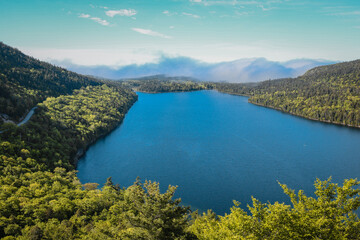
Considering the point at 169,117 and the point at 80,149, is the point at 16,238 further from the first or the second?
the point at 169,117

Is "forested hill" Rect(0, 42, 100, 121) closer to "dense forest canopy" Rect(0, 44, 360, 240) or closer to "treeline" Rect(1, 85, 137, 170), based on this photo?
"dense forest canopy" Rect(0, 44, 360, 240)

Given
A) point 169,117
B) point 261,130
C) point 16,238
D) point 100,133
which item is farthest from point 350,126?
point 16,238

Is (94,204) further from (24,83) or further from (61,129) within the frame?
(24,83)

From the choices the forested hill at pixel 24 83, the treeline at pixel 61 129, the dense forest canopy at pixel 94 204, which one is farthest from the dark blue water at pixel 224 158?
the forested hill at pixel 24 83

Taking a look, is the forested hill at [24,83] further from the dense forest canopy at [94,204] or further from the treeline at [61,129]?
the treeline at [61,129]

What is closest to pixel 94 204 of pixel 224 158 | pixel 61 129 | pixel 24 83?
pixel 224 158

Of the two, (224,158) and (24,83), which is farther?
(24,83)
